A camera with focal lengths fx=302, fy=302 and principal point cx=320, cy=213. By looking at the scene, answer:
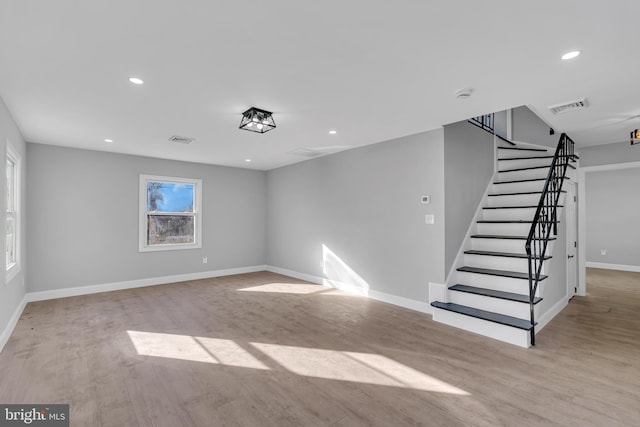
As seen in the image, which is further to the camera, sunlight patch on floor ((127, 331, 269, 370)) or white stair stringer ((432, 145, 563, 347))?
white stair stringer ((432, 145, 563, 347))

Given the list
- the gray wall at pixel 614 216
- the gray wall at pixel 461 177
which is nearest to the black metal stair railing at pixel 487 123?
the gray wall at pixel 461 177

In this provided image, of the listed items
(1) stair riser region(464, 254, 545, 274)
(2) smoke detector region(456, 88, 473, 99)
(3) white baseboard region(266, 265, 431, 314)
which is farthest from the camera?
(3) white baseboard region(266, 265, 431, 314)

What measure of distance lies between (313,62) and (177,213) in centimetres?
511

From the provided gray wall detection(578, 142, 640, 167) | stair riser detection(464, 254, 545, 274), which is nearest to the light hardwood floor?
stair riser detection(464, 254, 545, 274)

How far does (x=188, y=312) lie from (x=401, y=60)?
4081mm

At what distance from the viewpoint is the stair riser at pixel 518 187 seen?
4.67 meters

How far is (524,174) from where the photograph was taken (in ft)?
16.6

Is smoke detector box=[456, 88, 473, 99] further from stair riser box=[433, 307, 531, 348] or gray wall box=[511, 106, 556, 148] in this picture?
gray wall box=[511, 106, 556, 148]

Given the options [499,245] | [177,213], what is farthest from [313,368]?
[177,213]

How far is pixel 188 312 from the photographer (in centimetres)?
427

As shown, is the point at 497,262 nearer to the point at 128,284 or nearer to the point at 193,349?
the point at 193,349

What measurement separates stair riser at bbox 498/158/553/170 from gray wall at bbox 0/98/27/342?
6.81m

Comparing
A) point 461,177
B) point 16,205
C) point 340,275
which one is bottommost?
point 340,275

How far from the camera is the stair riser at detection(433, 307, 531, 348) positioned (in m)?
3.12
